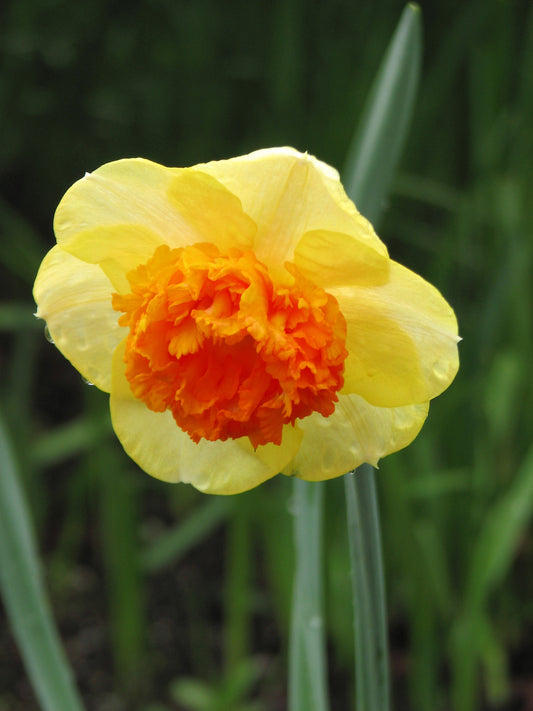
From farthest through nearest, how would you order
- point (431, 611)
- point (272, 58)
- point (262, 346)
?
point (272, 58), point (431, 611), point (262, 346)

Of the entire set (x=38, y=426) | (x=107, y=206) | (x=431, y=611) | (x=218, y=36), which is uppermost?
(x=218, y=36)

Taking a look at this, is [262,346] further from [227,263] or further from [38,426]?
[38,426]

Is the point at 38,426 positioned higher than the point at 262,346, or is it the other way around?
the point at 262,346

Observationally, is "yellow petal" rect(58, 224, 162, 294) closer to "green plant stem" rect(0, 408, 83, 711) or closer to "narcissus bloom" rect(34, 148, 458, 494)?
"narcissus bloom" rect(34, 148, 458, 494)

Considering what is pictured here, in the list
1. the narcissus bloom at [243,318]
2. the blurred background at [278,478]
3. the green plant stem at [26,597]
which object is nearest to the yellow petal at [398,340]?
the narcissus bloom at [243,318]

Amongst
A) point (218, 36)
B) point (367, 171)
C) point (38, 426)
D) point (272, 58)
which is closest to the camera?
point (367, 171)

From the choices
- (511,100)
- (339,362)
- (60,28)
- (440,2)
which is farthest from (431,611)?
(60,28)

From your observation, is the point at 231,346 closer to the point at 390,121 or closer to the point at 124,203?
the point at 124,203

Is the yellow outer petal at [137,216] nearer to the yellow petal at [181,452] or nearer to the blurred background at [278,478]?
the yellow petal at [181,452]
